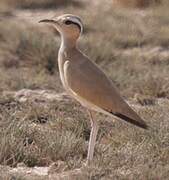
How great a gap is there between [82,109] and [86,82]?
9.39ft

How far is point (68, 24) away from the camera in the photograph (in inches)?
267

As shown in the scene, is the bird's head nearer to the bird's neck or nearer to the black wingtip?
the bird's neck

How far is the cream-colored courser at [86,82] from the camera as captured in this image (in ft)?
22.1

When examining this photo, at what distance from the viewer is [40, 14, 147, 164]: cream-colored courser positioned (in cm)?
674

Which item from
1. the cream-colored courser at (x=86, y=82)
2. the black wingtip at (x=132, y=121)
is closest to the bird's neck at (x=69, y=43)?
the cream-colored courser at (x=86, y=82)

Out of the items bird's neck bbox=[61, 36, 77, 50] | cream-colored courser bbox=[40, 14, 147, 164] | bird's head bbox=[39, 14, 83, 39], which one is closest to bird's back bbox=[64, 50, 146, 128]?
cream-colored courser bbox=[40, 14, 147, 164]

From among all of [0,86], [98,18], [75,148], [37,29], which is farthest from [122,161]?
[98,18]

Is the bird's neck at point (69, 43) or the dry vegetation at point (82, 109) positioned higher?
the bird's neck at point (69, 43)

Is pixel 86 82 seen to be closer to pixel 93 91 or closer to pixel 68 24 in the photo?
pixel 93 91

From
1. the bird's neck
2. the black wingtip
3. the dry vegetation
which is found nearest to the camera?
the black wingtip

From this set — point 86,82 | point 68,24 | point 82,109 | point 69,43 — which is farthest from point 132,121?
point 82,109

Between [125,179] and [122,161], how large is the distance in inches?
20.7

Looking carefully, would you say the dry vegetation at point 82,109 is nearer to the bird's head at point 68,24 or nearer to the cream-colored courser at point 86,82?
the cream-colored courser at point 86,82

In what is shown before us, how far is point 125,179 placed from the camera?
21.1 ft
